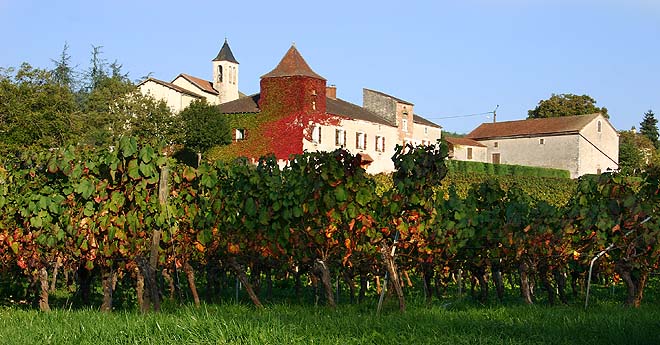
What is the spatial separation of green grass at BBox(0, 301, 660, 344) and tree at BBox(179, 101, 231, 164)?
128 ft

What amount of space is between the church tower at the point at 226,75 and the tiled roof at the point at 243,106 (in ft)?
43.4

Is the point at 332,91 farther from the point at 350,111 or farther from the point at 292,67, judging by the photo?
the point at 292,67

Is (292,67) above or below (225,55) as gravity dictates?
below

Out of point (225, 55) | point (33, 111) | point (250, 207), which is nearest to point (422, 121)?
point (225, 55)

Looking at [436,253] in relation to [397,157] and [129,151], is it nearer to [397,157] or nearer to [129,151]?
[397,157]

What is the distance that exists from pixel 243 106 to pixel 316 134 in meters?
5.15

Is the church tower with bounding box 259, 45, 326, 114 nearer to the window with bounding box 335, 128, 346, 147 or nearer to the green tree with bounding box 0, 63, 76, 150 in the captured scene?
the window with bounding box 335, 128, 346, 147

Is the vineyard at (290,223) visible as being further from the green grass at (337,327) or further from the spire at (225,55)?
the spire at (225,55)

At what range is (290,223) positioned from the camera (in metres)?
8.43

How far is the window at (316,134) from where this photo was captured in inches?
1835

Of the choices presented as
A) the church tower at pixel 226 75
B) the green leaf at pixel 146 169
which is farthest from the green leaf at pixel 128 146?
the church tower at pixel 226 75

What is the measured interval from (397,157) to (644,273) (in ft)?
9.79

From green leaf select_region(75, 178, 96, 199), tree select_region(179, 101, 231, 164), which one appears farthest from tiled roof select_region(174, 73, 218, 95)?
green leaf select_region(75, 178, 96, 199)

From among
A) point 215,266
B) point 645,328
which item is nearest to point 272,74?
point 215,266
